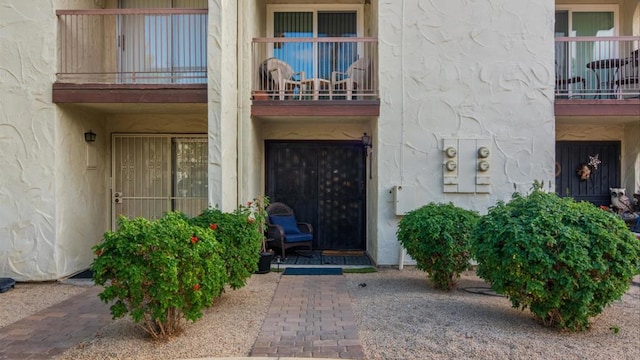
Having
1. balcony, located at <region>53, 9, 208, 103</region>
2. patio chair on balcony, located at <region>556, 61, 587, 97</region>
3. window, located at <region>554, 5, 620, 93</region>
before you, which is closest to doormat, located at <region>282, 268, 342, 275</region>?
balcony, located at <region>53, 9, 208, 103</region>

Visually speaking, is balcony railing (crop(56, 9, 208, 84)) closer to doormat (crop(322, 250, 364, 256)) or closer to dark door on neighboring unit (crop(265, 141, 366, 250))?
dark door on neighboring unit (crop(265, 141, 366, 250))

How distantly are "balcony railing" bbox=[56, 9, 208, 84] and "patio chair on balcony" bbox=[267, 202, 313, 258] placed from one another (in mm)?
3129

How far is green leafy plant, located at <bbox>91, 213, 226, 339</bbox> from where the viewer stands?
3.72 m

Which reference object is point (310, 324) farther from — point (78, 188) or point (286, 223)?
point (78, 188)

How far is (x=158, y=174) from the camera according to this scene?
28.0 feet

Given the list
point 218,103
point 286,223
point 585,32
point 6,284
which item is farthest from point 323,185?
point 585,32

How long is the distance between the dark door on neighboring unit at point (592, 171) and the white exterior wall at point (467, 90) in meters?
1.86

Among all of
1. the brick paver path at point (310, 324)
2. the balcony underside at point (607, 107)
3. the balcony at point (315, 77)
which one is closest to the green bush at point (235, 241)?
the brick paver path at point (310, 324)

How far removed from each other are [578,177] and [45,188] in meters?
10.7

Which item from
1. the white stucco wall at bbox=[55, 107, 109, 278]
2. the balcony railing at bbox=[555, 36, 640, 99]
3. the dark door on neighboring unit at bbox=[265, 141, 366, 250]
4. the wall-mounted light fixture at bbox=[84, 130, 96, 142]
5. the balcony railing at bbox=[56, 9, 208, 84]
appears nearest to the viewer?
the white stucco wall at bbox=[55, 107, 109, 278]

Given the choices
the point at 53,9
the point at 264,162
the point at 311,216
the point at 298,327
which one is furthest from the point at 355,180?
the point at 53,9

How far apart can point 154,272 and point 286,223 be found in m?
4.82

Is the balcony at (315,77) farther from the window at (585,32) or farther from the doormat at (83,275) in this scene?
the window at (585,32)

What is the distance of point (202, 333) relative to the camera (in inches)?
168
